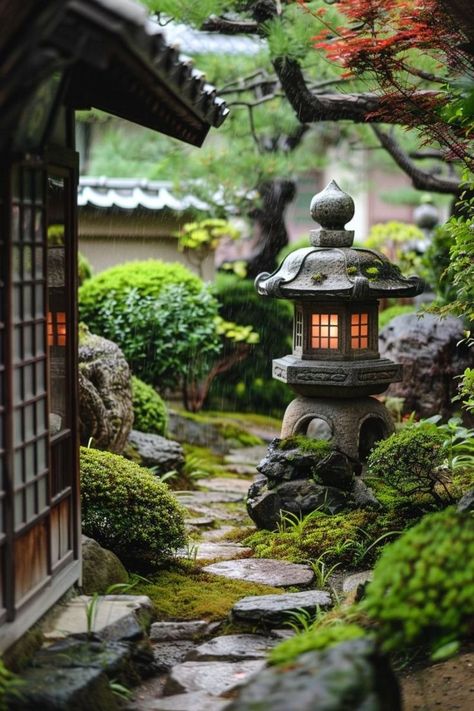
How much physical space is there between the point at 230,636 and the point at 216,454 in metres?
8.61

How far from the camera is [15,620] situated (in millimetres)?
5957

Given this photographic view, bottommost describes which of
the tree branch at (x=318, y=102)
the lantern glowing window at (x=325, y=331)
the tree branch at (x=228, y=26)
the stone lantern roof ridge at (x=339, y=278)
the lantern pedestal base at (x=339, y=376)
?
the lantern pedestal base at (x=339, y=376)

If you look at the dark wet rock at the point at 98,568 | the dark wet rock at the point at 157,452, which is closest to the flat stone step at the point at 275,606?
the dark wet rock at the point at 98,568

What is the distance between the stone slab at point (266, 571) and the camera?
28.7 ft

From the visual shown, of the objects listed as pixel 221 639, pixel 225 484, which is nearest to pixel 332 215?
pixel 225 484

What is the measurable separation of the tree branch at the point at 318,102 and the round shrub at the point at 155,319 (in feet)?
17.7

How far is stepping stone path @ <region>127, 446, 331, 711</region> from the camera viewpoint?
20.1 ft

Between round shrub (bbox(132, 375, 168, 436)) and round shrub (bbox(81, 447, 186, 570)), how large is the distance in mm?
5089

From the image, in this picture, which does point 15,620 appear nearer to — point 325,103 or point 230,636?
point 230,636

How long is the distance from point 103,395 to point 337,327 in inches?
119

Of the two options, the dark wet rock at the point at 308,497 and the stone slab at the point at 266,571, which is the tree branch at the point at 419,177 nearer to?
the dark wet rock at the point at 308,497

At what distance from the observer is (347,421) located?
10.8 m

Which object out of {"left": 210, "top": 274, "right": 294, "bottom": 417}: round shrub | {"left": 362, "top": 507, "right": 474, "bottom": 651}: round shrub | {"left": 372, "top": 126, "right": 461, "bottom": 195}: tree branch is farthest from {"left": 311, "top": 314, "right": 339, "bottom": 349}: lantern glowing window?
{"left": 210, "top": 274, "right": 294, "bottom": 417}: round shrub

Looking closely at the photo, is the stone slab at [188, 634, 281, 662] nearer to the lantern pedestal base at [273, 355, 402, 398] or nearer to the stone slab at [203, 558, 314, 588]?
the stone slab at [203, 558, 314, 588]
